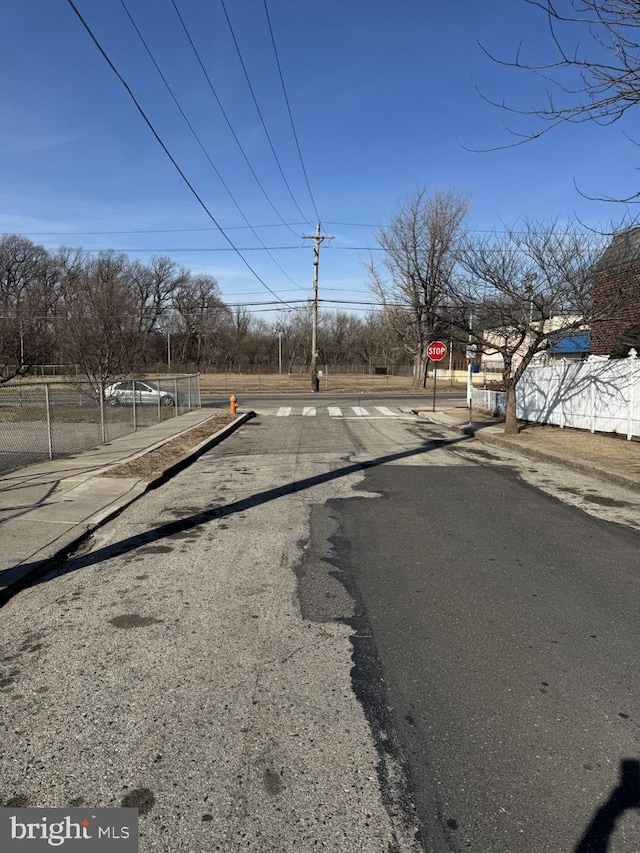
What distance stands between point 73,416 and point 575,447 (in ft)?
53.9

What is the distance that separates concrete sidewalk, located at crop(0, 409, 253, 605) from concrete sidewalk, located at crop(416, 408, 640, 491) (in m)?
7.87

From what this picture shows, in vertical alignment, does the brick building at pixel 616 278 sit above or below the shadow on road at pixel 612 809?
above

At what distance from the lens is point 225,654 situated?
3.86 metres

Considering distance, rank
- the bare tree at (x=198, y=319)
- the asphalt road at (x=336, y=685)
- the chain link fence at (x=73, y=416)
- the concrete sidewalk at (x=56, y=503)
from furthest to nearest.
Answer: the bare tree at (x=198, y=319) < the chain link fence at (x=73, y=416) < the concrete sidewalk at (x=56, y=503) < the asphalt road at (x=336, y=685)

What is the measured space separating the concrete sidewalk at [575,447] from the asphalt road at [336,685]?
153 inches

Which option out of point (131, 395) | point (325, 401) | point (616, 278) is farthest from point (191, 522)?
point (325, 401)

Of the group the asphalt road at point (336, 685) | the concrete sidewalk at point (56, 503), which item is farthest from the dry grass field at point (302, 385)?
the asphalt road at point (336, 685)

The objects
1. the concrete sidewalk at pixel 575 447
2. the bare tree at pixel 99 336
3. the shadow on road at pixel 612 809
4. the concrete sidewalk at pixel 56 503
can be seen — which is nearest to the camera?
the shadow on road at pixel 612 809

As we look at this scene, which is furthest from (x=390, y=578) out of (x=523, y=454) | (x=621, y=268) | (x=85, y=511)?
(x=621, y=268)

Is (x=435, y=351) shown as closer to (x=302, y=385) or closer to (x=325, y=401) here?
(x=325, y=401)

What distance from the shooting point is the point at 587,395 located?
666 inches

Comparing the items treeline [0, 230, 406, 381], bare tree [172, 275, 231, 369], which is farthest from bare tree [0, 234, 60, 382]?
bare tree [172, 275, 231, 369]

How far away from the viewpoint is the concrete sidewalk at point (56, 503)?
18.6 feet

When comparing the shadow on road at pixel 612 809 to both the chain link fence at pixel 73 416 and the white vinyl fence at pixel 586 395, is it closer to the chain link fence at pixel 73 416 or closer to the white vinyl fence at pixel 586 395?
the chain link fence at pixel 73 416
